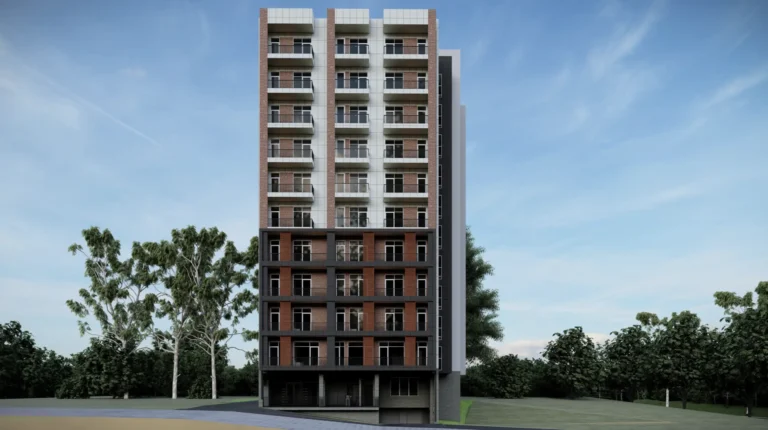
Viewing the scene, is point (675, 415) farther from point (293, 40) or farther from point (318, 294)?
point (293, 40)

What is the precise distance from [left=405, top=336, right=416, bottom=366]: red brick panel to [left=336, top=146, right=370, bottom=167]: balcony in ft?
42.2

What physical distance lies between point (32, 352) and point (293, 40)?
140 feet

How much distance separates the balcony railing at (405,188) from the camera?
50625 millimetres

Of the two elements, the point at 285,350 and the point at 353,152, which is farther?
the point at 353,152

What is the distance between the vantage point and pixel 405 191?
166 ft

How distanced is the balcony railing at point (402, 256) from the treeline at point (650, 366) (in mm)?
26484

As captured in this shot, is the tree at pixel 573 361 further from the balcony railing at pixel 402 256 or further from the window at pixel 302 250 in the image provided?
the window at pixel 302 250

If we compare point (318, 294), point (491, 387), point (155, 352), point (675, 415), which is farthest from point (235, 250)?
point (675, 415)

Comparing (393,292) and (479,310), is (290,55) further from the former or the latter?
→ (479,310)

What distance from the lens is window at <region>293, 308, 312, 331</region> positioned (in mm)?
49094

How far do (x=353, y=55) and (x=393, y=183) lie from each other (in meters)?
9.71

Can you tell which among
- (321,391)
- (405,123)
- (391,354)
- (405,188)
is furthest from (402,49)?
(321,391)

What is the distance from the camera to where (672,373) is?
65.8 meters

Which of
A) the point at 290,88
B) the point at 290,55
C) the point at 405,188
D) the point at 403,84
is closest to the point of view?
the point at 290,55
